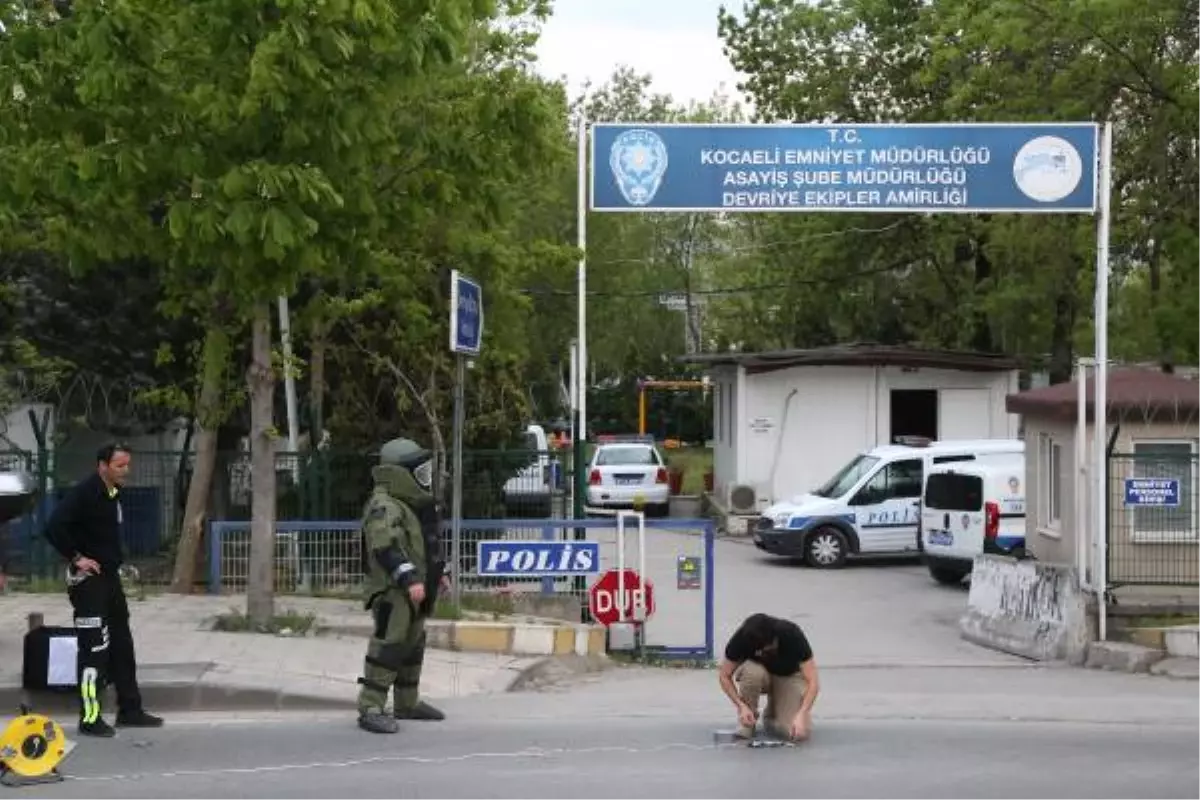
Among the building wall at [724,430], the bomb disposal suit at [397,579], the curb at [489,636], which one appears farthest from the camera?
the building wall at [724,430]

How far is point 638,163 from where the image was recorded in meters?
15.0

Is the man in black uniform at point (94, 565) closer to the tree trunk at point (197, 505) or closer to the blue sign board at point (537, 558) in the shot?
the blue sign board at point (537, 558)

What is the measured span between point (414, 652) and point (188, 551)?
6.85 meters

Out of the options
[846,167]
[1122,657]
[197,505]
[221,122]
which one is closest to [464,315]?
[221,122]

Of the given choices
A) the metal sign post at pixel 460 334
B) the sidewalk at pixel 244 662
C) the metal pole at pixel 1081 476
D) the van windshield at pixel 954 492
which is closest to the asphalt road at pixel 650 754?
the sidewalk at pixel 244 662

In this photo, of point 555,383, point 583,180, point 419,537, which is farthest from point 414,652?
point 555,383

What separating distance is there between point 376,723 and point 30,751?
6.74 feet

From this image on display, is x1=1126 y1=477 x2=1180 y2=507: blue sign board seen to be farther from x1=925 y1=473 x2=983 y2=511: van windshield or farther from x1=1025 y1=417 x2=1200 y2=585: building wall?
x1=925 y1=473 x2=983 y2=511: van windshield

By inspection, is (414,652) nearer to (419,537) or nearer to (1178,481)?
(419,537)

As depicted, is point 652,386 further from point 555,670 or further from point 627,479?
point 555,670

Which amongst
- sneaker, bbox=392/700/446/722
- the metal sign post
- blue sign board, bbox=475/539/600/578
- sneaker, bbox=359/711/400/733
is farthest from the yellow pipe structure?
sneaker, bbox=359/711/400/733

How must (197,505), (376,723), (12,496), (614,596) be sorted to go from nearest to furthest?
(376,723) → (12,496) → (614,596) → (197,505)

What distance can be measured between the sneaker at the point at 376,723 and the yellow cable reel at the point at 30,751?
6.12 feet

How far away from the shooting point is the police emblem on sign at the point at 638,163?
591 inches
